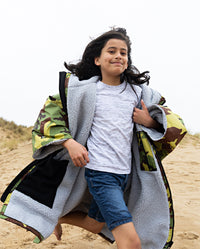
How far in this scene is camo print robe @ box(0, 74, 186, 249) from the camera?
285cm

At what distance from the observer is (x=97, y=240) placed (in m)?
4.12

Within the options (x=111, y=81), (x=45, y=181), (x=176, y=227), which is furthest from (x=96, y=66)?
(x=176, y=227)

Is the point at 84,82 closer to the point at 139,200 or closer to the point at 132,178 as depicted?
the point at 132,178

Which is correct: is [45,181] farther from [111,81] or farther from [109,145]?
[111,81]

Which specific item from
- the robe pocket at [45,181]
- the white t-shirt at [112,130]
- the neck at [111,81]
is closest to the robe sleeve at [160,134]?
the white t-shirt at [112,130]

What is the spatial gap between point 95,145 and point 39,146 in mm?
481

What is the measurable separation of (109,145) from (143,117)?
41 centimetres

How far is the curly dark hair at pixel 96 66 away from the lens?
3094 mm

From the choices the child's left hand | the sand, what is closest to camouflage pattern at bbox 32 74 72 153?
the child's left hand

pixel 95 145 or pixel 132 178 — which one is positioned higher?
pixel 95 145

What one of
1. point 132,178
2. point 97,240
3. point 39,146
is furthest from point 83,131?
point 97,240

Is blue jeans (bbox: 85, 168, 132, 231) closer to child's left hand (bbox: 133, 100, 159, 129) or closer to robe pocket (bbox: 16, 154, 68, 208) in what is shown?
robe pocket (bbox: 16, 154, 68, 208)

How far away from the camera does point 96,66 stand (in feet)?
10.6

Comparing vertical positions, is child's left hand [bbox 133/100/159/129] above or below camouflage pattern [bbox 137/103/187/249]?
above
